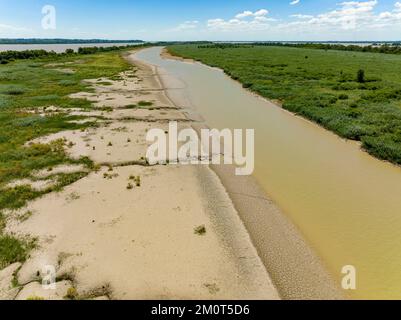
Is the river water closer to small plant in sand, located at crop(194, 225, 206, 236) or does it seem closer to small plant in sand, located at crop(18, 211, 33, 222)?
small plant in sand, located at crop(194, 225, 206, 236)

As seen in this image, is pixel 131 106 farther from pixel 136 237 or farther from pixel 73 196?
pixel 136 237

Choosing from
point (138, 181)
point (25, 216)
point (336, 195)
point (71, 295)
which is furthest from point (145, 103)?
point (71, 295)

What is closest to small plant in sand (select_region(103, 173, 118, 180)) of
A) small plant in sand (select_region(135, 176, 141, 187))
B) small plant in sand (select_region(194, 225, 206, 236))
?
small plant in sand (select_region(135, 176, 141, 187))

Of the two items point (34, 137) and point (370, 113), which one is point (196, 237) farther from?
point (370, 113)

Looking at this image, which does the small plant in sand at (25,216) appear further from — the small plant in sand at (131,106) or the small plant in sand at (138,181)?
the small plant in sand at (131,106)
